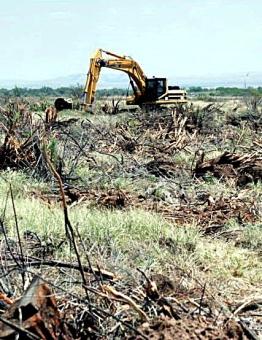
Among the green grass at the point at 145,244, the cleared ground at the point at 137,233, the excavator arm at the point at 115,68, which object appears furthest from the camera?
the excavator arm at the point at 115,68

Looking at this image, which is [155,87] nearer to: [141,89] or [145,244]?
[141,89]

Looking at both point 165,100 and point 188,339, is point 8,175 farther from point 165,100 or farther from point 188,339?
point 165,100

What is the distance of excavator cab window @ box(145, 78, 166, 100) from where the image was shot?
30141mm

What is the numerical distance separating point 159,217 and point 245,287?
8.18 feet

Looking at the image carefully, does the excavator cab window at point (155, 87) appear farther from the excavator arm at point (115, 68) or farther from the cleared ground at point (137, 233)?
the cleared ground at point (137, 233)

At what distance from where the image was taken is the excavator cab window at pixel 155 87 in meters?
30.1

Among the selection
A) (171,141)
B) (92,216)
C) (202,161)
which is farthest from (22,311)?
(171,141)

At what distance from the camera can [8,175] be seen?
10172mm

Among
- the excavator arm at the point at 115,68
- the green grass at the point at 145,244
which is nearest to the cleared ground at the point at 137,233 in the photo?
the green grass at the point at 145,244

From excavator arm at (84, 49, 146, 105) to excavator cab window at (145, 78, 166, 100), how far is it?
0.22m

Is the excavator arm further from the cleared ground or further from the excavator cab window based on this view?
the cleared ground

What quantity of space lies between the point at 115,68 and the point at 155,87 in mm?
2388

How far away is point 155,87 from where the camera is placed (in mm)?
30172

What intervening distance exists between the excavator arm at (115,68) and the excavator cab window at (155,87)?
221 mm
